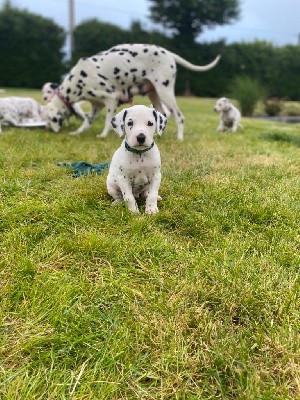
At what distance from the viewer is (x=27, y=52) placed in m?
24.4

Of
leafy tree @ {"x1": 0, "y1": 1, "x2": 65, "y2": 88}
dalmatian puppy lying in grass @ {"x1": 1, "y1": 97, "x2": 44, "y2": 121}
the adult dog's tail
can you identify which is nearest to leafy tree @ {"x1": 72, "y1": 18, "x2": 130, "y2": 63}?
leafy tree @ {"x1": 0, "y1": 1, "x2": 65, "y2": 88}

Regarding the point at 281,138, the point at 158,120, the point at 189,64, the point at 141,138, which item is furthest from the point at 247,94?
the point at 141,138

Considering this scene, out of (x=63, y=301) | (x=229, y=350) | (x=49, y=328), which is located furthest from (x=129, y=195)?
(x=229, y=350)

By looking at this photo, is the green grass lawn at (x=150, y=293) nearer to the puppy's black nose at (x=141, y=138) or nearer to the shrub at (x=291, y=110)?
the puppy's black nose at (x=141, y=138)

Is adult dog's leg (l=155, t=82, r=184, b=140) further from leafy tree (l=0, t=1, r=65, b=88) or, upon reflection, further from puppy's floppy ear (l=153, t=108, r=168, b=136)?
leafy tree (l=0, t=1, r=65, b=88)

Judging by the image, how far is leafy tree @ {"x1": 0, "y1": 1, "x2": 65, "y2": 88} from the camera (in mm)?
24234

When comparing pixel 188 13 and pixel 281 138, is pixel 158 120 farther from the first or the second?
pixel 188 13

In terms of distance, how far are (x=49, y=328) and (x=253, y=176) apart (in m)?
3.02

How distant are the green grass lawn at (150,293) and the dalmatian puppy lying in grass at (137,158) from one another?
0.15 metres

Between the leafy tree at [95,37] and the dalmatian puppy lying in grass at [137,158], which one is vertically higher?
the leafy tree at [95,37]

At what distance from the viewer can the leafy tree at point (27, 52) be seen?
2423 centimetres

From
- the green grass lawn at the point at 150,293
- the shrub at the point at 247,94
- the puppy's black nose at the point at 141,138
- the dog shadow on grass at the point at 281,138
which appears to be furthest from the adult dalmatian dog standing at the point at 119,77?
the shrub at the point at 247,94

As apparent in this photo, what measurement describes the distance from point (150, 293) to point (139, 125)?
1385mm

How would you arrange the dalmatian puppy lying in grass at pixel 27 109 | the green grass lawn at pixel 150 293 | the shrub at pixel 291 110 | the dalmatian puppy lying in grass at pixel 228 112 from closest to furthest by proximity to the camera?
the green grass lawn at pixel 150 293 < the dalmatian puppy lying in grass at pixel 27 109 < the dalmatian puppy lying in grass at pixel 228 112 < the shrub at pixel 291 110
